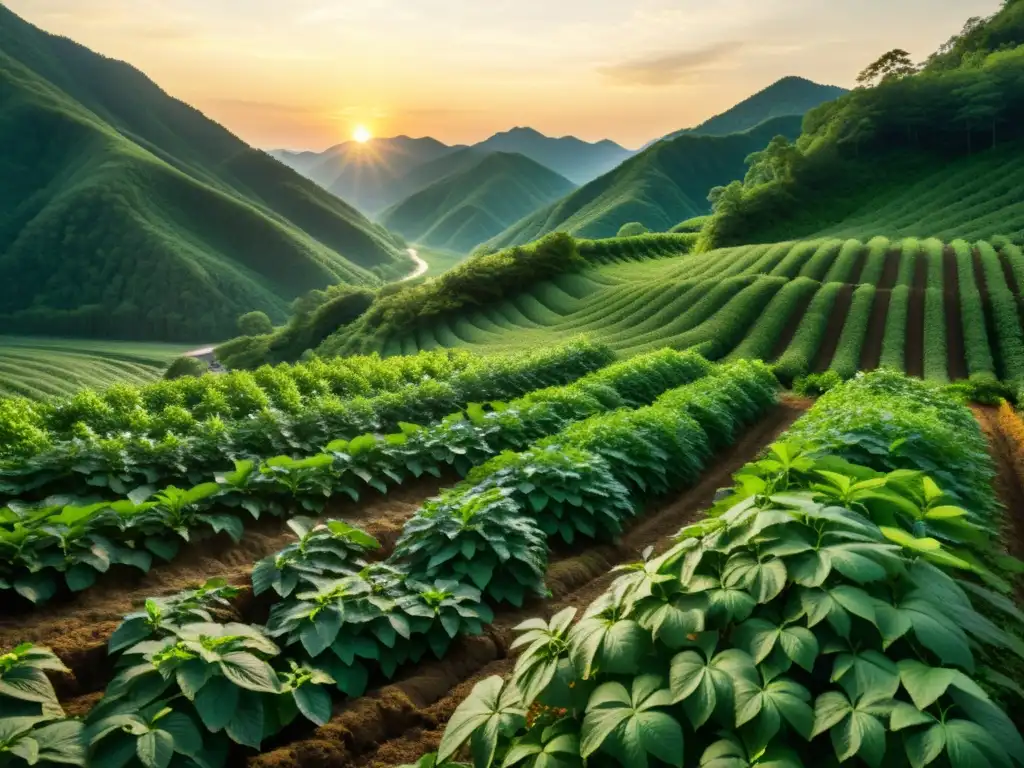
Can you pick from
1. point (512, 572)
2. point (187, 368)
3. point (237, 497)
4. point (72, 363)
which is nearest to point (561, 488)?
point (512, 572)

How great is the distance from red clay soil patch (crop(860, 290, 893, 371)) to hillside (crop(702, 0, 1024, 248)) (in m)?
25.9

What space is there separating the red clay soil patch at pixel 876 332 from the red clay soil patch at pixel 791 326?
3.13m

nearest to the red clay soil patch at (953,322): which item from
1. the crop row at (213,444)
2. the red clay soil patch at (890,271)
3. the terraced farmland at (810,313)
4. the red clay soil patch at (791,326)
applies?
the terraced farmland at (810,313)

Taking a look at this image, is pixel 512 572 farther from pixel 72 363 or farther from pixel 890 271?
pixel 72 363

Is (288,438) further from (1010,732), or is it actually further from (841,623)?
(1010,732)

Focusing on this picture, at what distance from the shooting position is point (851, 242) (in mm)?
45750

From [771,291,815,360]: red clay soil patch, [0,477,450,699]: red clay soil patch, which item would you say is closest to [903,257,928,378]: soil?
[771,291,815,360]: red clay soil patch

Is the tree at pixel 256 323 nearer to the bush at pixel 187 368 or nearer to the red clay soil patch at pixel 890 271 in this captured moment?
the bush at pixel 187 368

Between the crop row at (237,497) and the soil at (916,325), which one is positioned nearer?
the crop row at (237,497)

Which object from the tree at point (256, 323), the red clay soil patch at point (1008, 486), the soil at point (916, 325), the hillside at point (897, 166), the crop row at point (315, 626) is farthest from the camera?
the tree at point (256, 323)

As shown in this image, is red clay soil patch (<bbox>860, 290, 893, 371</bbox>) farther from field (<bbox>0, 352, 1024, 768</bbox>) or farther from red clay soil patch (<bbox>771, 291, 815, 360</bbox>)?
field (<bbox>0, 352, 1024, 768</bbox>)

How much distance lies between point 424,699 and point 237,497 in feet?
10.9

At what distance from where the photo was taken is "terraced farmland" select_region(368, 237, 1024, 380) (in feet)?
94.6

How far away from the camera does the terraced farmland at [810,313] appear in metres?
28.8
